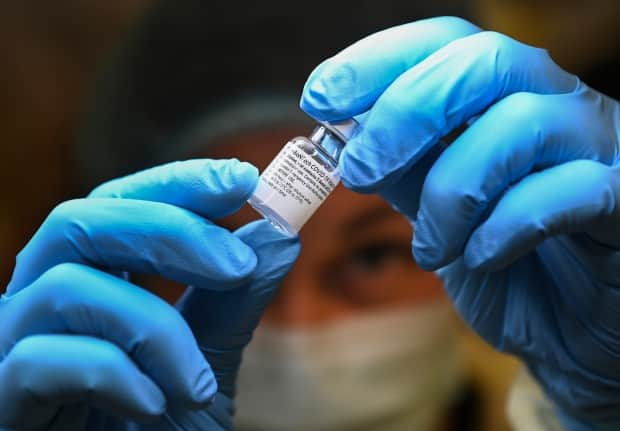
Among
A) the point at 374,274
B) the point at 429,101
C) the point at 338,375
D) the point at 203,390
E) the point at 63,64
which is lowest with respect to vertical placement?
the point at 338,375

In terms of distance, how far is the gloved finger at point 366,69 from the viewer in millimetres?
592

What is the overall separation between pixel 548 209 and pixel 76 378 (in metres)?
0.39

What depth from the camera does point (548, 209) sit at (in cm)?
56

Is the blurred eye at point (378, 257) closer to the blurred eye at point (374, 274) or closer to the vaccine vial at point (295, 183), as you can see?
the blurred eye at point (374, 274)

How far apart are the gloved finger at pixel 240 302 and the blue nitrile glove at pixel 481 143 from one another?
95mm

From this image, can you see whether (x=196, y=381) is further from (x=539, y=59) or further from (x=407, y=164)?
(x=539, y=59)

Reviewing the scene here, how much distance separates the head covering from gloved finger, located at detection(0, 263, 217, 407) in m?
0.53

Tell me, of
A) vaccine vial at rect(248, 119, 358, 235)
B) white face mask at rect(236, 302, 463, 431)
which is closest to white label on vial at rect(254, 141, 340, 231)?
vaccine vial at rect(248, 119, 358, 235)

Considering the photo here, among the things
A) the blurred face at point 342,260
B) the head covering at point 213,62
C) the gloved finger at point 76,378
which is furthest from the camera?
the blurred face at point 342,260

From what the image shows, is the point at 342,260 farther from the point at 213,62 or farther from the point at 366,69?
the point at 366,69

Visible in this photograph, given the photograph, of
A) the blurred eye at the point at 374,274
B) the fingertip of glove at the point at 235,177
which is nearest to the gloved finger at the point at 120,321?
the fingertip of glove at the point at 235,177

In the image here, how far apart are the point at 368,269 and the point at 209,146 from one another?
35 cm

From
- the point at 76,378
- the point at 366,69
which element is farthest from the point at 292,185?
the point at 76,378

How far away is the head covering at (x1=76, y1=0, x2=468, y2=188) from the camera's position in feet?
3.28
